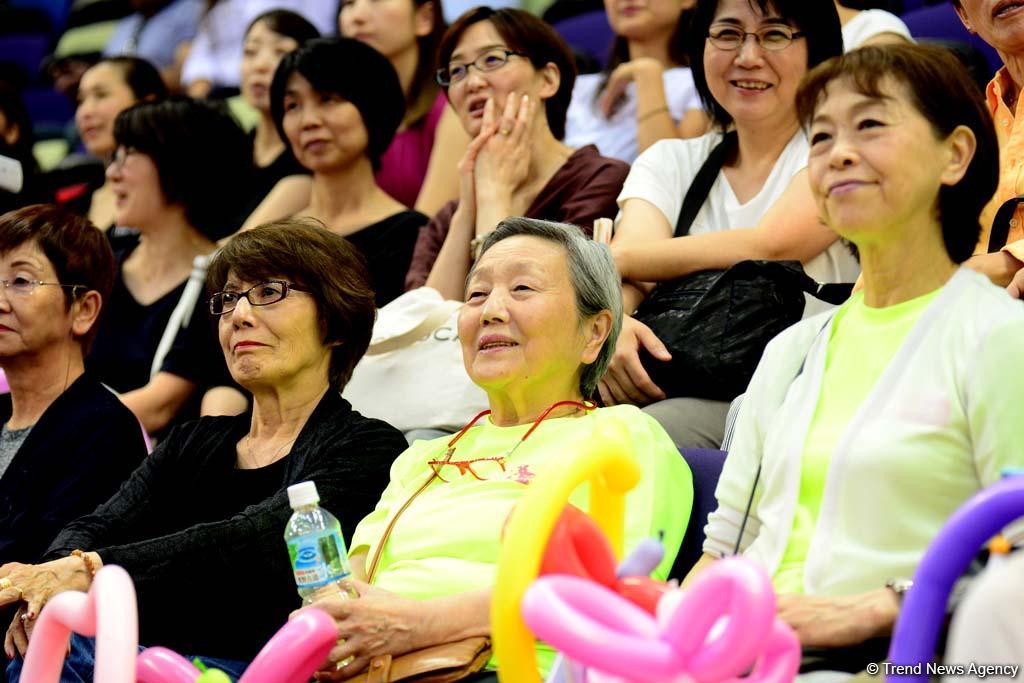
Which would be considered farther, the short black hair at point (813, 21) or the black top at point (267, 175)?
the black top at point (267, 175)

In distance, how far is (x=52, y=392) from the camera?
9.27 ft

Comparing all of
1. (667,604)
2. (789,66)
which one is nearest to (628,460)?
(667,604)

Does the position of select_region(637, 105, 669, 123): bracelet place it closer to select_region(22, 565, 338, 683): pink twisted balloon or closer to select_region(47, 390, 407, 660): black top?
select_region(47, 390, 407, 660): black top

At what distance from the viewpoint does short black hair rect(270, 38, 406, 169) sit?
11.6ft

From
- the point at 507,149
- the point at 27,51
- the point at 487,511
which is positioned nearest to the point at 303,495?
the point at 487,511

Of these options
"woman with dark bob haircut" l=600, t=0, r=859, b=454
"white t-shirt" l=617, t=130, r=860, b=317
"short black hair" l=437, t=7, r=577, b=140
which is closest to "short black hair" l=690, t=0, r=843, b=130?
"woman with dark bob haircut" l=600, t=0, r=859, b=454

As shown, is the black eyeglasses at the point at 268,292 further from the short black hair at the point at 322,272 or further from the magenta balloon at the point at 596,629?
the magenta balloon at the point at 596,629

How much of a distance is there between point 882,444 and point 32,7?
6.06 meters

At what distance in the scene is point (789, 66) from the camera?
9.20ft

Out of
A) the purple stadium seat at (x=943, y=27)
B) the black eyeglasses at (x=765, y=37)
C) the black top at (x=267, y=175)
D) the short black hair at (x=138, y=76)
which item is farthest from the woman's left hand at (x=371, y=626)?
the short black hair at (x=138, y=76)

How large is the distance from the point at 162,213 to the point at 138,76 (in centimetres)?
96

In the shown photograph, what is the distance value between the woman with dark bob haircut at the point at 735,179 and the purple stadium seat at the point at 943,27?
0.80 meters

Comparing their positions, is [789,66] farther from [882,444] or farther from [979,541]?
[979,541]

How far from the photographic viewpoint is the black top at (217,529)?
2.23 meters
